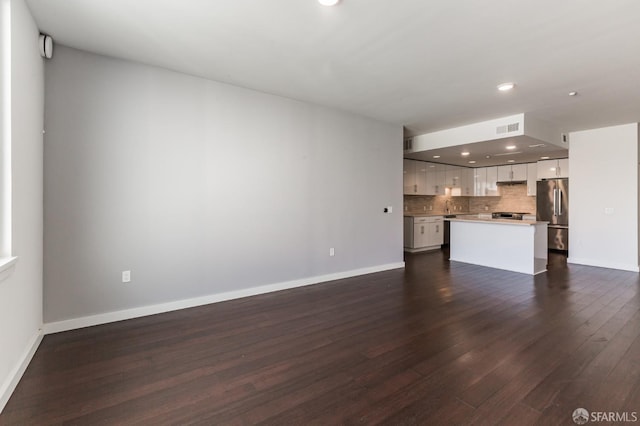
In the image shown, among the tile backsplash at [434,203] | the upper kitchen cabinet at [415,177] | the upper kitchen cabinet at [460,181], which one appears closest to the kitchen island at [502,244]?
the upper kitchen cabinet at [415,177]

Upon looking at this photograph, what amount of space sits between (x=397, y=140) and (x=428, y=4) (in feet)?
11.5

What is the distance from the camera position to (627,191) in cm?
541

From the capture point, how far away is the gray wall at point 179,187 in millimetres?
A: 2918

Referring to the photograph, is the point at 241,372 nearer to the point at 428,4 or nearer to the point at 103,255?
the point at 103,255

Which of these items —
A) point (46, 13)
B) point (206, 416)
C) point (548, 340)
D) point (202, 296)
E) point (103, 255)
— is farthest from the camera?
point (202, 296)

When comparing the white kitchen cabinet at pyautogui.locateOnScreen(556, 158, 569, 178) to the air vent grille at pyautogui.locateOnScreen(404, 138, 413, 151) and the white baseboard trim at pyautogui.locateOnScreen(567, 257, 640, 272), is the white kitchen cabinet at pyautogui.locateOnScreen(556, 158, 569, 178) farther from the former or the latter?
the air vent grille at pyautogui.locateOnScreen(404, 138, 413, 151)

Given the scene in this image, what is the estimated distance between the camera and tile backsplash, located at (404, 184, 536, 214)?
326 inches

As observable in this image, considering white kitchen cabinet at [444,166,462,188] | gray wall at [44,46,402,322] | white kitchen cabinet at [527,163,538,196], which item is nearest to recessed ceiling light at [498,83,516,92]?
gray wall at [44,46,402,322]

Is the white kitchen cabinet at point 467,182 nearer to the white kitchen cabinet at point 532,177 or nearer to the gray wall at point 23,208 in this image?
the white kitchen cabinet at point 532,177

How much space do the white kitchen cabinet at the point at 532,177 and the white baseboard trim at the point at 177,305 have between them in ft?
18.4

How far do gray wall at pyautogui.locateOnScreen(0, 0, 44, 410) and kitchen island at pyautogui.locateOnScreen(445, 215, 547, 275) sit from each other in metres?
6.42

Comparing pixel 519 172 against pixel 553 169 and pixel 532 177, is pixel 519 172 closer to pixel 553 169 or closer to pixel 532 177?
pixel 532 177

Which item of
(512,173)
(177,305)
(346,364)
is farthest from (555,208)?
(177,305)

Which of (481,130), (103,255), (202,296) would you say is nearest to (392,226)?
(481,130)
